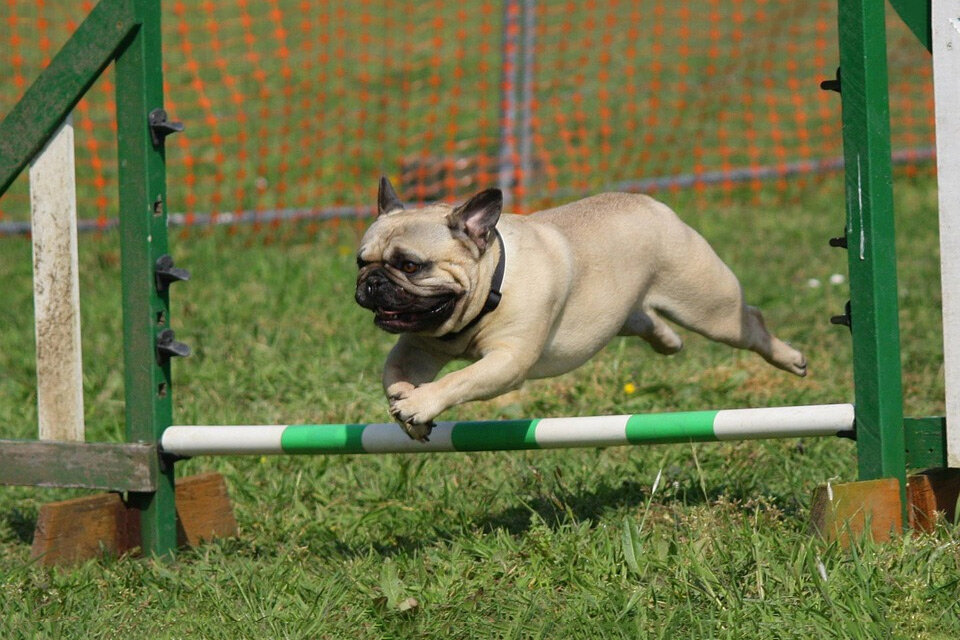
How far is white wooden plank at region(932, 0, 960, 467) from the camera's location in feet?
12.0

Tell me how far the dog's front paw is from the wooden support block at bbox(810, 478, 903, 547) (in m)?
1.13

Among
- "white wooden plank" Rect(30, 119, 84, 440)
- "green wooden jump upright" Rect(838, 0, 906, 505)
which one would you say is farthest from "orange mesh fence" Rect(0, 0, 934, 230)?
"green wooden jump upright" Rect(838, 0, 906, 505)

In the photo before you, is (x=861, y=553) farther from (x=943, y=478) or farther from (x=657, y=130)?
(x=657, y=130)

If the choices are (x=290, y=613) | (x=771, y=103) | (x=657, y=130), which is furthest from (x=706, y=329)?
(x=771, y=103)

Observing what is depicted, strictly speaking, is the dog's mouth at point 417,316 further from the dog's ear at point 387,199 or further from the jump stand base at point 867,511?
the jump stand base at point 867,511

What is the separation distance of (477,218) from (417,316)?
36cm

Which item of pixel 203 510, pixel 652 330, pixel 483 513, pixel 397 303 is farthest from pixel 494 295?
pixel 203 510

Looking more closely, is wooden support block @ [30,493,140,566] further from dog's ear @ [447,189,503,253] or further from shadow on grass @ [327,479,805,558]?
dog's ear @ [447,189,503,253]

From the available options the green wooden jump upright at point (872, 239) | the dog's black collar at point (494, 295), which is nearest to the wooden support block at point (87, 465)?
the dog's black collar at point (494, 295)

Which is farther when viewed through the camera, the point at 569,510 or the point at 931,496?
the point at 569,510

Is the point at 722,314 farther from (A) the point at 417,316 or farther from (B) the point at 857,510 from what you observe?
(A) the point at 417,316

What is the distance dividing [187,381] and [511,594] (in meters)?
3.05

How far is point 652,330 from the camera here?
15.6 ft

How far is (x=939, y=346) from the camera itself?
6285 millimetres
